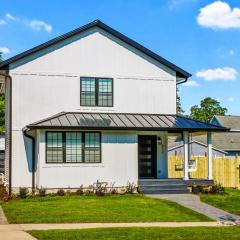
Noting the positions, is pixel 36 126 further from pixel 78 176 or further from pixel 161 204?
pixel 161 204

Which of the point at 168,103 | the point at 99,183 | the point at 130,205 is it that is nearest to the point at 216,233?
the point at 130,205

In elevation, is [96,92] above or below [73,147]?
above

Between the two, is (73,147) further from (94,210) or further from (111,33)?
(94,210)

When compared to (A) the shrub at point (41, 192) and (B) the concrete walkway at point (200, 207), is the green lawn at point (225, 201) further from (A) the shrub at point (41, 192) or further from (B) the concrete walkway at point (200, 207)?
(A) the shrub at point (41, 192)

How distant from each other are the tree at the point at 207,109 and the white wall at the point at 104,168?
315 ft

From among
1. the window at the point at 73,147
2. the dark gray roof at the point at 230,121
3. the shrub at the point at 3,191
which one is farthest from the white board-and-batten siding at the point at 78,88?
the dark gray roof at the point at 230,121

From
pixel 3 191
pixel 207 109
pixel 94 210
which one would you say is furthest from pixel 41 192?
pixel 207 109

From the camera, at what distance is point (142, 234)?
13.6 metres

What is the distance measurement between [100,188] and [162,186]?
9.07 feet

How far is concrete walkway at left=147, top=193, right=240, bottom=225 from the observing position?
1747 cm

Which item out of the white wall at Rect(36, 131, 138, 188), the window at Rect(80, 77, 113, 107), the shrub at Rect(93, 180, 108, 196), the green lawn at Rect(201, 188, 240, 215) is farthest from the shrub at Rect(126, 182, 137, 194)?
the window at Rect(80, 77, 113, 107)

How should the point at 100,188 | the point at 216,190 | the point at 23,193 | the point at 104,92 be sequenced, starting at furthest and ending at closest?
A: the point at 104,92, the point at 216,190, the point at 100,188, the point at 23,193

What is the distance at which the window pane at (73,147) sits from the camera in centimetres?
2371

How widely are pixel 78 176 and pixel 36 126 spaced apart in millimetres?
2893
